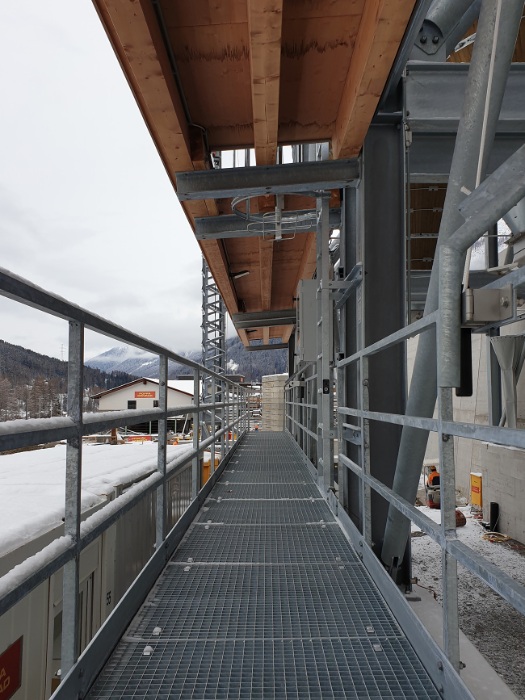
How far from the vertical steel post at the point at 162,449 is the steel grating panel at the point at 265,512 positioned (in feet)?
3.47

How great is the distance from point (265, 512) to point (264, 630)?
1.97m

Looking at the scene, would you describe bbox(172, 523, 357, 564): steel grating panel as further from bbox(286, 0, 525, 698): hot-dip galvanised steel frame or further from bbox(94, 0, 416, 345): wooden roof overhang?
bbox(94, 0, 416, 345): wooden roof overhang

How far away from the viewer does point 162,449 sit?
2.58 m

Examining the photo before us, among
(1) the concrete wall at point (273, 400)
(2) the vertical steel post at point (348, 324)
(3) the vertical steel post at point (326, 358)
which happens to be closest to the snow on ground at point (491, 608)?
(3) the vertical steel post at point (326, 358)

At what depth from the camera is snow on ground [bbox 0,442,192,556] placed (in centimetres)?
241

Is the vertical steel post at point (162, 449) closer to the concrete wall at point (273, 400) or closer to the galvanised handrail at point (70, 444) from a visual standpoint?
the galvanised handrail at point (70, 444)

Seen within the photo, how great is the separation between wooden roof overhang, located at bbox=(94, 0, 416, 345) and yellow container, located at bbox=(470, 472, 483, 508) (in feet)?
32.2

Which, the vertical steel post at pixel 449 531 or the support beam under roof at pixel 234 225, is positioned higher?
the support beam under roof at pixel 234 225

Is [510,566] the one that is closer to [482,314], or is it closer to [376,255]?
[376,255]

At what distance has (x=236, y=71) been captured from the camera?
133 inches

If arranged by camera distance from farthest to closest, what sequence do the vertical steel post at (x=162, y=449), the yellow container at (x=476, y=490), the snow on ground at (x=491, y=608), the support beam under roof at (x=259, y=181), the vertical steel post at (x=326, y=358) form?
1. the yellow container at (x=476, y=490)
2. the snow on ground at (x=491, y=608)
3. the vertical steel post at (x=326, y=358)
4. the support beam under roof at (x=259, y=181)
5. the vertical steel post at (x=162, y=449)

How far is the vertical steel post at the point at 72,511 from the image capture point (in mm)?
1483

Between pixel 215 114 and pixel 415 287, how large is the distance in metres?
4.30

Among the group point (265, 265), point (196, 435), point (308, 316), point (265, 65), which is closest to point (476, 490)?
point (265, 265)
